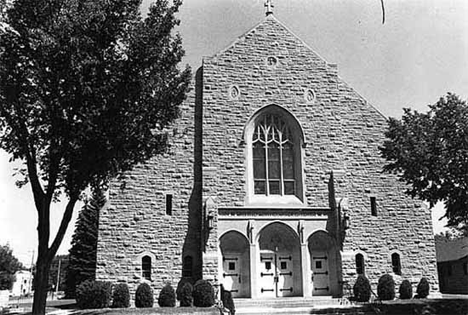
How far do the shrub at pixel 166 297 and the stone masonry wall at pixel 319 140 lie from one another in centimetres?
444

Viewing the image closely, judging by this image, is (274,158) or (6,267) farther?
(6,267)

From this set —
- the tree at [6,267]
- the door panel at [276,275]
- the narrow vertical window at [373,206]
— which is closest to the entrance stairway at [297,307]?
the door panel at [276,275]

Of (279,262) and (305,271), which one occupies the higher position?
(279,262)

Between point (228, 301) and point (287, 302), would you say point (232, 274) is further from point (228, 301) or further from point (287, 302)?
point (228, 301)

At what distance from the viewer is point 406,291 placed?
2175 cm

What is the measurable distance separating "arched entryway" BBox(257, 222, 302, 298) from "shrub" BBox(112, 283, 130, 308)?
579 cm

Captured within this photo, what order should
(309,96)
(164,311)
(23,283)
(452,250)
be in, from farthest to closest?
(23,283) → (452,250) → (309,96) → (164,311)

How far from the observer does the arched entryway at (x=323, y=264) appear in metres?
22.1

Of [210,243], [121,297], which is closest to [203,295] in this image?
[210,243]

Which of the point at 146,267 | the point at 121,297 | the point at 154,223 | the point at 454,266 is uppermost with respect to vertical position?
the point at 154,223

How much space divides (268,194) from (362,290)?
5885 mm

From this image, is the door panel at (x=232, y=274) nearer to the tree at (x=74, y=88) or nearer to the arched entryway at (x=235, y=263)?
the arched entryway at (x=235, y=263)

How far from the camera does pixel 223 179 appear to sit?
22156 millimetres

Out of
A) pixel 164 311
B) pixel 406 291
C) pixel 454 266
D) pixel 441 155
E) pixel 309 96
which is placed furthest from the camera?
pixel 454 266
